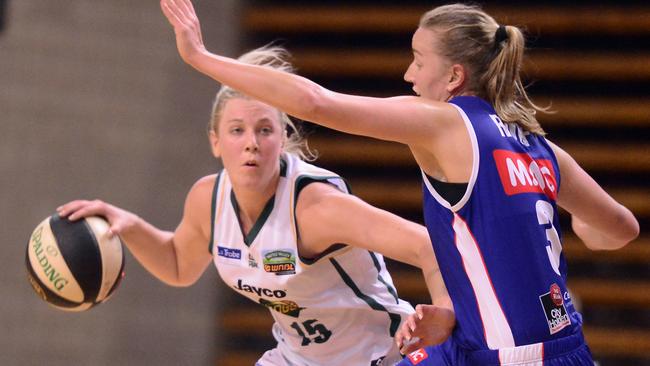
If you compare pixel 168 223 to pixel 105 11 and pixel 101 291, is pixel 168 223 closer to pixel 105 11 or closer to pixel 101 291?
pixel 105 11

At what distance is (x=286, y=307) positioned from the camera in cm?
312

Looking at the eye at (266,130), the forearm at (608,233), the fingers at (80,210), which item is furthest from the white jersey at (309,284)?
the forearm at (608,233)

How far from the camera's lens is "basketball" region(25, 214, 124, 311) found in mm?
3168

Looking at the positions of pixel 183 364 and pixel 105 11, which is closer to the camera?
pixel 105 11

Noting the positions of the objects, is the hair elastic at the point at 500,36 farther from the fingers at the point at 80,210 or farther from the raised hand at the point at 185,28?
the fingers at the point at 80,210

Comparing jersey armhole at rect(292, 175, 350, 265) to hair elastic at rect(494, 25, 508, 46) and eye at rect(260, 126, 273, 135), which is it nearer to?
eye at rect(260, 126, 273, 135)

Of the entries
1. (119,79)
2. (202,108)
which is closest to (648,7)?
(202,108)

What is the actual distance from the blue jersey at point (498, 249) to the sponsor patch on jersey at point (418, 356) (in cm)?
20

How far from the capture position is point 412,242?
2693mm

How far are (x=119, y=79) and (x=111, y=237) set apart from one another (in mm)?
2465

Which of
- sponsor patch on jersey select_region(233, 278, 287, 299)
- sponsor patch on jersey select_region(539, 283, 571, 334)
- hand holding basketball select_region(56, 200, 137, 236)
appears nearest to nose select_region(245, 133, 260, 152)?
sponsor patch on jersey select_region(233, 278, 287, 299)

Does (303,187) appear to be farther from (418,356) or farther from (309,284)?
(418,356)

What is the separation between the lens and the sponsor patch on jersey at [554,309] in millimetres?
2324

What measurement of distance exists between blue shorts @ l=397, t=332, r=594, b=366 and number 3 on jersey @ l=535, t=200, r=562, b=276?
19 cm
